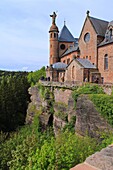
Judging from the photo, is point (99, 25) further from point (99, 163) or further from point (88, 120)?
point (99, 163)

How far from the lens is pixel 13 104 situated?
179ft

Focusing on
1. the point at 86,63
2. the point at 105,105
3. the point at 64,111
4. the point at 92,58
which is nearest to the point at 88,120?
the point at 105,105

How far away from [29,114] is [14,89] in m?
12.5

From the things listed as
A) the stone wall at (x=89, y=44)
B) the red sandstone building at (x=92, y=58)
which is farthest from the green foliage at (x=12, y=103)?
the stone wall at (x=89, y=44)

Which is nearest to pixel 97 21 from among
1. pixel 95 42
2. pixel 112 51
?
pixel 95 42

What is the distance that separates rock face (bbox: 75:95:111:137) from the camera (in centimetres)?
2144

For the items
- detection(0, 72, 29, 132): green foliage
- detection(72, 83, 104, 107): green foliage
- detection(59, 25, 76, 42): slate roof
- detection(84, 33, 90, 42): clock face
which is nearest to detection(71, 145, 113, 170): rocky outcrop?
detection(72, 83, 104, 107): green foliage

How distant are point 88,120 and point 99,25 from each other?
27.2 metres

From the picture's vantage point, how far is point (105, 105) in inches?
859

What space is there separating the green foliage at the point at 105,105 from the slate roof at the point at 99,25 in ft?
74.8

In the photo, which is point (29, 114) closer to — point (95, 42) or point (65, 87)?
point (65, 87)

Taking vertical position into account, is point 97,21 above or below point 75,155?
above

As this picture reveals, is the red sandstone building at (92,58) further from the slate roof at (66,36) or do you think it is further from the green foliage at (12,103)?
the slate roof at (66,36)

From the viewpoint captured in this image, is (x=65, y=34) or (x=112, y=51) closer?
(x=112, y=51)
